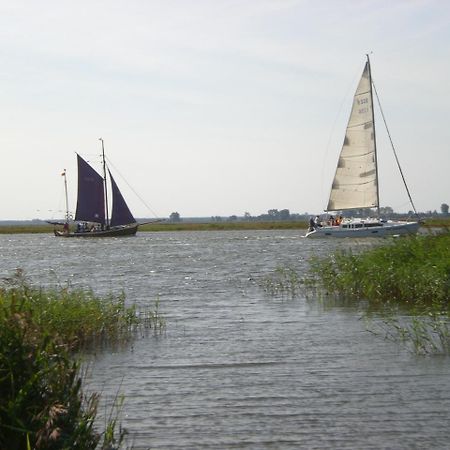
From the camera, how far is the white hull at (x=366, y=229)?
76.4 metres

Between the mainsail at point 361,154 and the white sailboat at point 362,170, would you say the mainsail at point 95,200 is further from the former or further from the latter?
the mainsail at point 361,154

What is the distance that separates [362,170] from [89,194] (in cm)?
3670

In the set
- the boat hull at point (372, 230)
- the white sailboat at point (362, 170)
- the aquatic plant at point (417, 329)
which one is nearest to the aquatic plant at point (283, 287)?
the aquatic plant at point (417, 329)

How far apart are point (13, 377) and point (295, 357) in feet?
31.2

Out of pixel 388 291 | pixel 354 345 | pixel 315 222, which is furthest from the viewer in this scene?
pixel 315 222

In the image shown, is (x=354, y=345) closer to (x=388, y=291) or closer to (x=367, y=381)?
(x=367, y=381)

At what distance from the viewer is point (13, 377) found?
8.30m

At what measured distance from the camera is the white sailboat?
75938 millimetres

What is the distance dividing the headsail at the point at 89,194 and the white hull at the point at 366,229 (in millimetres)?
29617

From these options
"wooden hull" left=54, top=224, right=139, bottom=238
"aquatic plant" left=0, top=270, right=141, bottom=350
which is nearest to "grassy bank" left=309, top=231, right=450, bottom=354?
"aquatic plant" left=0, top=270, right=141, bottom=350

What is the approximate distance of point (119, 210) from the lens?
104 metres

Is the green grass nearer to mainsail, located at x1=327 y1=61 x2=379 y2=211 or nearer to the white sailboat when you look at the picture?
the white sailboat

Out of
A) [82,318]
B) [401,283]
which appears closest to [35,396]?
[82,318]

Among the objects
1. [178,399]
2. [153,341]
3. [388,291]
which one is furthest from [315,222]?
[178,399]
